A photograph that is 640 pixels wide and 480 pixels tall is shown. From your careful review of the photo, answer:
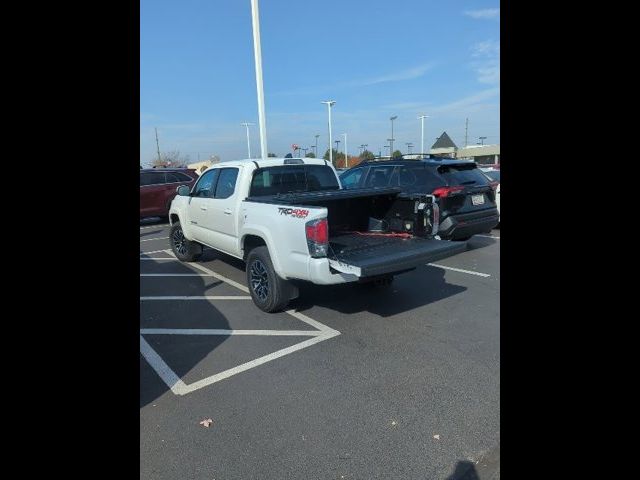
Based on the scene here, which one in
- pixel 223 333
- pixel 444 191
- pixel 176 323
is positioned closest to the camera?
pixel 223 333

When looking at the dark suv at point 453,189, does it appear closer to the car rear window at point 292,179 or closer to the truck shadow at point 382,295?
the truck shadow at point 382,295

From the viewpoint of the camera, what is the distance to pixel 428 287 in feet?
20.7

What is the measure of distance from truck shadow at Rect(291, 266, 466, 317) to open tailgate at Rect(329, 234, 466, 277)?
0.77 meters

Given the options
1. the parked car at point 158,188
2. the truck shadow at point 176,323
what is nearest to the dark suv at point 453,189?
the truck shadow at point 176,323

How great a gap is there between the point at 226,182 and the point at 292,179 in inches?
38.7

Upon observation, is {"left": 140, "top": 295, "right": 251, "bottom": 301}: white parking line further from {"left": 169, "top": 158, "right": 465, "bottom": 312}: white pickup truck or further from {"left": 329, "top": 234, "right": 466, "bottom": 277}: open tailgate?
{"left": 329, "top": 234, "right": 466, "bottom": 277}: open tailgate

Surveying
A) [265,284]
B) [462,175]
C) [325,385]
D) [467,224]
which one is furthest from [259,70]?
[325,385]

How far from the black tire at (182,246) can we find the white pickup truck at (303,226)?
70cm

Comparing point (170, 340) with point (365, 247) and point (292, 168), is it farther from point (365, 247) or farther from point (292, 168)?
point (292, 168)

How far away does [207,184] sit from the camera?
7.05 metres

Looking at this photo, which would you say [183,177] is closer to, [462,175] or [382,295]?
[462,175]
